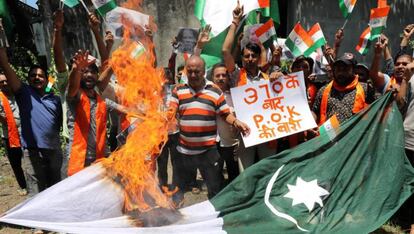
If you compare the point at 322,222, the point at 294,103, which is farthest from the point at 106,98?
the point at 322,222

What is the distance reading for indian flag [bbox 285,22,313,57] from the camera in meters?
6.38

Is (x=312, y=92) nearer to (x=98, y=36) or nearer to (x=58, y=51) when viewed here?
(x=98, y=36)

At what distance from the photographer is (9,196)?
6.56 meters

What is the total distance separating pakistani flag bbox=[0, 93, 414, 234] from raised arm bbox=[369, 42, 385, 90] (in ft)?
1.60

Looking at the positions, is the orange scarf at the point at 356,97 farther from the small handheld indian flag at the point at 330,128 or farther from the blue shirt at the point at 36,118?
the blue shirt at the point at 36,118

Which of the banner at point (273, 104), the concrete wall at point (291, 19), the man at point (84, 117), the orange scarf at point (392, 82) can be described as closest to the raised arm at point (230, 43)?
the banner at point (273, 104)

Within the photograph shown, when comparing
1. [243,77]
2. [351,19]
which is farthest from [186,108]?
[351,19]

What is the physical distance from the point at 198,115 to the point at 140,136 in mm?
693

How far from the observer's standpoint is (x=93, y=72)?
460 centimetres

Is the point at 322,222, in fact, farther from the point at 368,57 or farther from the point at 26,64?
the point at 26,64

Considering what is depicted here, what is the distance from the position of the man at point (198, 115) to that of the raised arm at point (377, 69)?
5.35 ft

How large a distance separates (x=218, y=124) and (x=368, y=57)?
685cm

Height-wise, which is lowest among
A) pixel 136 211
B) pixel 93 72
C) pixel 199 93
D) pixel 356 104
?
pixel 136 211

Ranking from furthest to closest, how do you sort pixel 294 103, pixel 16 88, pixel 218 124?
pixel 218 124 < pixel 294 103 < pixel 16 88
